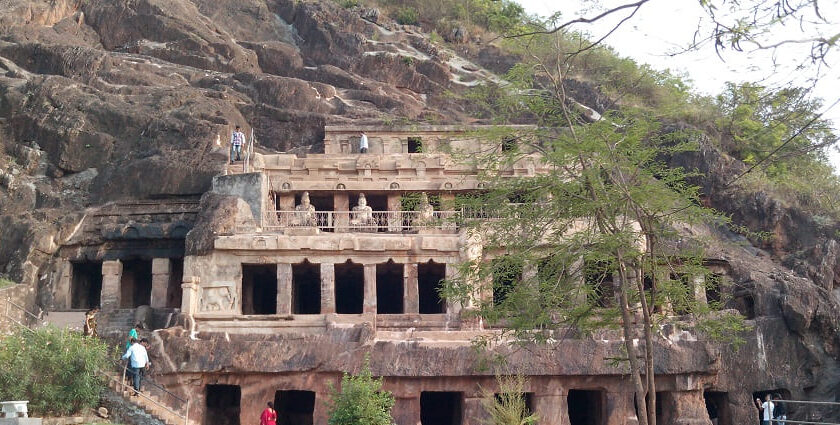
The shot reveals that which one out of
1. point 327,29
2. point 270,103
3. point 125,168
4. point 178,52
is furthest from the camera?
point 327,29

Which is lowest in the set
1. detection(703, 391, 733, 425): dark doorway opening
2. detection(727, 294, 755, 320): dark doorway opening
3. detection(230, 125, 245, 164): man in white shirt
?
detection(703, 391, 733, 425): dark doorway opening

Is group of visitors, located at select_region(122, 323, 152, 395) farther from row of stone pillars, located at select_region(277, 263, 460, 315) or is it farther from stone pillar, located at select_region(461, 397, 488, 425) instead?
stone pillar, located at select_region(461, 397, 488, 425)

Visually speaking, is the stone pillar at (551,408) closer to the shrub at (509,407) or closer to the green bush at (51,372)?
the shrub at (509,407)

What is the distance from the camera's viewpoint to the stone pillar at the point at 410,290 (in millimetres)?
24000

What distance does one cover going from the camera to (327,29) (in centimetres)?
4562

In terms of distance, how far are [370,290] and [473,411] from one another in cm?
557

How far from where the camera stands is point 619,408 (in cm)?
2050

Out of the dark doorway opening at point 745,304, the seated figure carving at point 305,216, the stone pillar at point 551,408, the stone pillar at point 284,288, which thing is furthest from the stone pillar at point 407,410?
the dark doorway opening at point 745,304

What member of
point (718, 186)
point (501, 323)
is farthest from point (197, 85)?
point (718, 186)

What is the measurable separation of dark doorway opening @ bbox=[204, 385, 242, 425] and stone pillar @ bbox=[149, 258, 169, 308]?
14.8 ft

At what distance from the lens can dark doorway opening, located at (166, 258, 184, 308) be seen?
89.7ft

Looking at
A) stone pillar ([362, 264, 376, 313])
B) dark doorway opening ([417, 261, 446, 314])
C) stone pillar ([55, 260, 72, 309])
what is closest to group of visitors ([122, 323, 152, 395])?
stone pillar ([362, 264, 376, 313])

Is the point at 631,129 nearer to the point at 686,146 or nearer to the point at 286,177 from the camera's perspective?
the point at 686,146

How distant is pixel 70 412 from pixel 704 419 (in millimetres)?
14847
